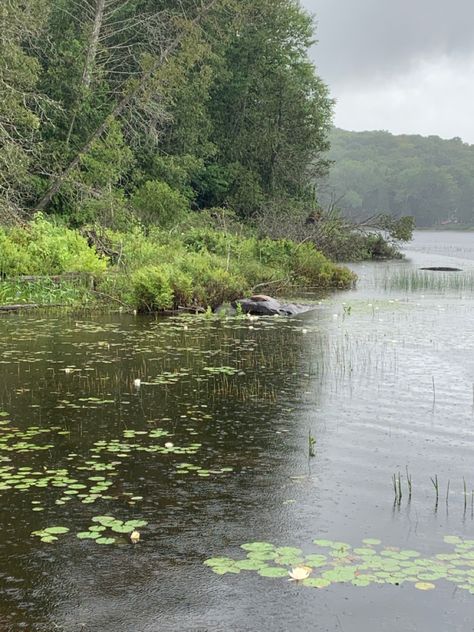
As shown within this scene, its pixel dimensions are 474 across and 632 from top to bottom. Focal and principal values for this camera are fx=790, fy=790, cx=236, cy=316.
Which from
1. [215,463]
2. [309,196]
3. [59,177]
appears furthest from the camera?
[309,196]

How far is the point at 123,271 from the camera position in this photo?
1927cm

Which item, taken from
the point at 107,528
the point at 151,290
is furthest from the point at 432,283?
the point at 107,528

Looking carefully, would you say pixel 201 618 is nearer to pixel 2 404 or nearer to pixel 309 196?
pixel 2 404

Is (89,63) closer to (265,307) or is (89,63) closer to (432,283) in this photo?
(432,283)

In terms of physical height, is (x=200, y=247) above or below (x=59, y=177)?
below

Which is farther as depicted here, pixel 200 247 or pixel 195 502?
pixel 200 247

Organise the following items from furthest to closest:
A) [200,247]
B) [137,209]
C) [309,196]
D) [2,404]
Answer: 1. [309,196]
2. [137,209]
3. [200,247]
4. [2,404]

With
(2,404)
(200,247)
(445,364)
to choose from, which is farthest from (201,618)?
(200,247)

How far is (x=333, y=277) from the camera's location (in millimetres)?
26016

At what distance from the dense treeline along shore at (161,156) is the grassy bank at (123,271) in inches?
1.7

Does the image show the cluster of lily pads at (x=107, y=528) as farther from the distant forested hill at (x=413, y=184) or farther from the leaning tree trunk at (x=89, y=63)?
the distant forested hill at (x=413, y=184)

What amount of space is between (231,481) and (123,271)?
1381 centimetres

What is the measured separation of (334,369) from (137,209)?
68.6 ft

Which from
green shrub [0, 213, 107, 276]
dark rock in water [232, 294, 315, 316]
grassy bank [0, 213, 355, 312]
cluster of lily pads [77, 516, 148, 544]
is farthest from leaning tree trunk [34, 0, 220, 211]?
cluster of lily pads [77, 516, 148, 544]
